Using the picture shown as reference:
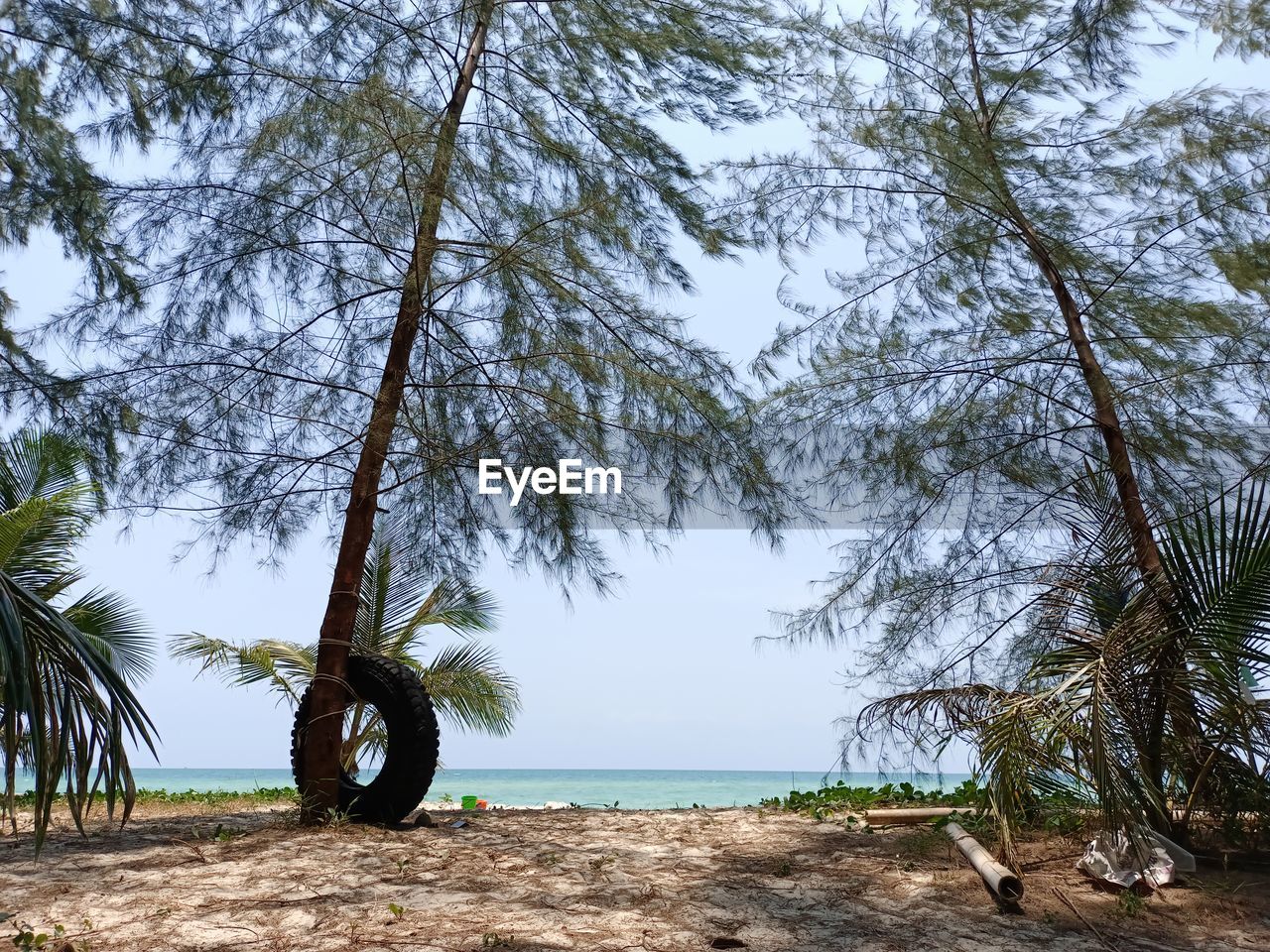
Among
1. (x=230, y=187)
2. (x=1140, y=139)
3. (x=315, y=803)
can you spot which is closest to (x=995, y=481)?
(x=1140, y=139)

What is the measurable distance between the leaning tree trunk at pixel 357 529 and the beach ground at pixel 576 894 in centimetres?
30

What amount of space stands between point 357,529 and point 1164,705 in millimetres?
3467

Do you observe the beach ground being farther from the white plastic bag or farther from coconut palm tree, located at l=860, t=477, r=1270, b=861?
coconut palm tree, located at l=860, t=477, r=1270, b=861

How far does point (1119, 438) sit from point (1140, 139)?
168 centimetres

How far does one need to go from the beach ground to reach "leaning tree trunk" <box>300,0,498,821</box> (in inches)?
12.0

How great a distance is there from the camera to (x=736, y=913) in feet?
10.2

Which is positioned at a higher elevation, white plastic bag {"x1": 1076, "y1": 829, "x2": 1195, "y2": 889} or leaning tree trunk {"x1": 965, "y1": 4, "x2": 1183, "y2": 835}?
leaning tree trunk {"x1": 965, "y1": 4, "x2": 1183, "y2": 835}

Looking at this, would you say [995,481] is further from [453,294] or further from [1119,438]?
[453,294]

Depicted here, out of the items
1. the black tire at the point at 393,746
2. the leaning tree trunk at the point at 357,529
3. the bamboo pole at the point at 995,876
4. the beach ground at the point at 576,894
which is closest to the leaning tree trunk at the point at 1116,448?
the beach ground at the point at 576,894

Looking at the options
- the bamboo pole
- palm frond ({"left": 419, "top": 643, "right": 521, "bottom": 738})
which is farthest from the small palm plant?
the bamboo pole

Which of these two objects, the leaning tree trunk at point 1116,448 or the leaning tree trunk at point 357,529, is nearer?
the leaning tree trunk at point 1116,448

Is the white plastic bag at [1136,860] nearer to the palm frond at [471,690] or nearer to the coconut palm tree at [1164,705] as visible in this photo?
the coconut palm tree at [1164,705]

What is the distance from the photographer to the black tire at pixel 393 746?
4527 mm

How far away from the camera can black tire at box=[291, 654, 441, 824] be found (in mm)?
4527
